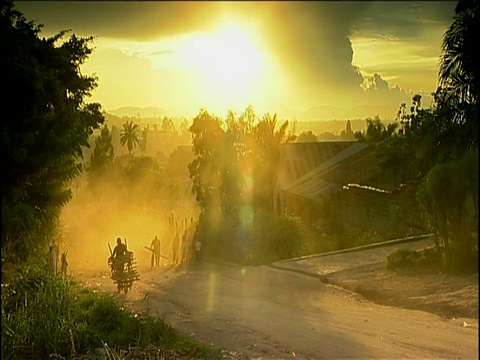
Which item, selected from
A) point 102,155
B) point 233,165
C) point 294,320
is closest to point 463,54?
point 294,320

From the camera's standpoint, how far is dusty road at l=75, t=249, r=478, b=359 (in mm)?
8398

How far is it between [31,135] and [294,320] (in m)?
5.33

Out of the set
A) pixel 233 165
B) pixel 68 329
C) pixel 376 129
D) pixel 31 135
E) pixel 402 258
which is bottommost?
pixel 68 329

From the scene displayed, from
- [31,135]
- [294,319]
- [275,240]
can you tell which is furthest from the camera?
[275,240]

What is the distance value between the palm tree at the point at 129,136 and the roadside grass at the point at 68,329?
3396 centimetres

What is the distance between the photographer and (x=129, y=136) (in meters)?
43.9

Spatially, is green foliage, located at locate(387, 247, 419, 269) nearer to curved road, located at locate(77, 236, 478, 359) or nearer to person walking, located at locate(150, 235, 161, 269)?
Result: curved road, located at locate(77, 236, 478, 359)

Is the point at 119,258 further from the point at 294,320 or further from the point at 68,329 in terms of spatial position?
the point at 68,329

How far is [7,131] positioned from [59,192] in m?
3.00

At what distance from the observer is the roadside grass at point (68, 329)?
7414mm

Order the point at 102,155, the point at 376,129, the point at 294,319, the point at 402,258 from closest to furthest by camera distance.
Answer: the point at 294,319 < the point at 402,258 < the point at 102,155 < the point at 376,129

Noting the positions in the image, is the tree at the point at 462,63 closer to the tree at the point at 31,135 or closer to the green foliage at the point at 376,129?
the tree at the point at 31,135

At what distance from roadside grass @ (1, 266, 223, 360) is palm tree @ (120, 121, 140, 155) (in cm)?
3396

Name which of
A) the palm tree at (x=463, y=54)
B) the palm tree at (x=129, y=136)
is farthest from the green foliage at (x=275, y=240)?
the palm tree at (x=129, y=136)
